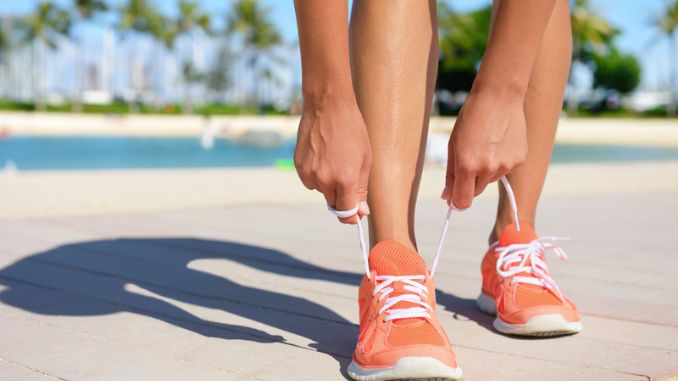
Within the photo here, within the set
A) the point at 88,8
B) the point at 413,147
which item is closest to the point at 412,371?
the point at 413,147

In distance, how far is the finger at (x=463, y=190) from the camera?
1382mm

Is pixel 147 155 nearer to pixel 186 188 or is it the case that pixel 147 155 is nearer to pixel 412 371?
pixel 186 188

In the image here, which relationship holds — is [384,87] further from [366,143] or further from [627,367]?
[627,367]

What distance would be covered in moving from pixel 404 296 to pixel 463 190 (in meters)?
0.25

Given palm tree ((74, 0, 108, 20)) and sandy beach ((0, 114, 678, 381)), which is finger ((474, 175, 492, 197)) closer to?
sandy beach ((0, 114, 678, 381))

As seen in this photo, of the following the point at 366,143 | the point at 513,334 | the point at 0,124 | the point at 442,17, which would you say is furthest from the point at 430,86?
the point at 442,17

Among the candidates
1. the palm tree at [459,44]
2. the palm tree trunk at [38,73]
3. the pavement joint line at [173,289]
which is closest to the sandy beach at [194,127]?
the palm tree trunk at [38,73]

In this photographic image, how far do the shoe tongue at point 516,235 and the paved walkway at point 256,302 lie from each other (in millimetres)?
189

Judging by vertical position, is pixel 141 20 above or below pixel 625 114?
above

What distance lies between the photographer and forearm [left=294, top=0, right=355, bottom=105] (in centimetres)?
137

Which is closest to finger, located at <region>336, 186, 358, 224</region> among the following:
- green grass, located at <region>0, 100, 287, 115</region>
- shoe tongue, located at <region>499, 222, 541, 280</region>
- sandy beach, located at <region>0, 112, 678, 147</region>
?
shoe tongue, located at <region>499, 222, 541, 280</region>

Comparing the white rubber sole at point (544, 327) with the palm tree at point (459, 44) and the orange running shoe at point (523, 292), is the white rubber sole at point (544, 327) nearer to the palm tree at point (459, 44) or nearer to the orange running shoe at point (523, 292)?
the orange running shoe at point (523, 292)

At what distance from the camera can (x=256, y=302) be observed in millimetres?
2031

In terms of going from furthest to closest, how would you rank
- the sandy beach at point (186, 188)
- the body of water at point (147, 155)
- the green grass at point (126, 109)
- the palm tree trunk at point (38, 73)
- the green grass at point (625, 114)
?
the palm tree trunk at point (38, 73) < the green grass at point (625, 114) < the green grass at point (126, 109) < the body of water at point (147, 155) < the sandy beach at point (186, 188)
